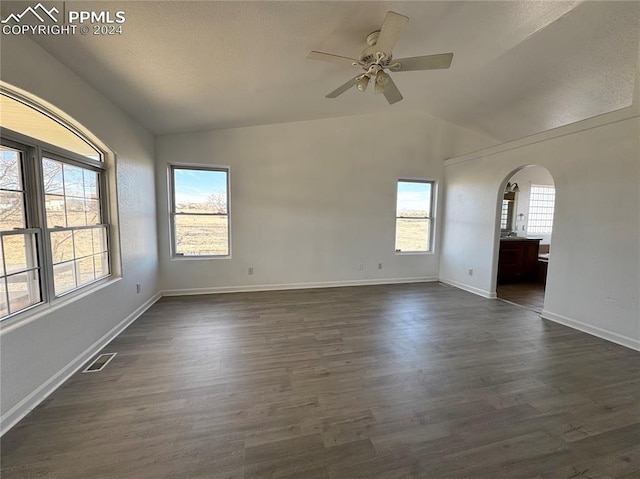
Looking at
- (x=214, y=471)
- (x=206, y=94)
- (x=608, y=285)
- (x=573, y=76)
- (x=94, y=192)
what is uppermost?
(x=573, y=76)

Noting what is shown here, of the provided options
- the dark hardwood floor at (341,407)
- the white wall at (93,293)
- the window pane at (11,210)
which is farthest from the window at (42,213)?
the dark hardwood floor at (341,407)

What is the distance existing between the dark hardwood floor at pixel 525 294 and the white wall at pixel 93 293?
5.48m

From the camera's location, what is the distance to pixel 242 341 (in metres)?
2.86

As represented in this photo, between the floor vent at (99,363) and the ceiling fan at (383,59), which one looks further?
the floor vent at (99,363)

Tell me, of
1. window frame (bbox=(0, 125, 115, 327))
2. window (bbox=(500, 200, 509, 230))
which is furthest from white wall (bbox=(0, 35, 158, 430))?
window (bbox=(500, 200, 509, 230))

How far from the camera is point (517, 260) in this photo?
213 inches

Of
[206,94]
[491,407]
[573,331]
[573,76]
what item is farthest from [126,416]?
[573,76]

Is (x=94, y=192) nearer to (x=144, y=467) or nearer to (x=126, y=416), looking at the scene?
(x=126, y=416)

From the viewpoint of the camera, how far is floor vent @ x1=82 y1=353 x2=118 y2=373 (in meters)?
2.31

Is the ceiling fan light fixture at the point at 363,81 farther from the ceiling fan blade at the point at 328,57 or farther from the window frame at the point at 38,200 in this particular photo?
the window frame at the point at 38,200

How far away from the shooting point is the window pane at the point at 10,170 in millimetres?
1791

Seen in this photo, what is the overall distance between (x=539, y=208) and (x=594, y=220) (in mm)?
4500

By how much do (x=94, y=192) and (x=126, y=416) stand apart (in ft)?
7.49

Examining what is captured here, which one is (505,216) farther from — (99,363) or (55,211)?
(55,211)
